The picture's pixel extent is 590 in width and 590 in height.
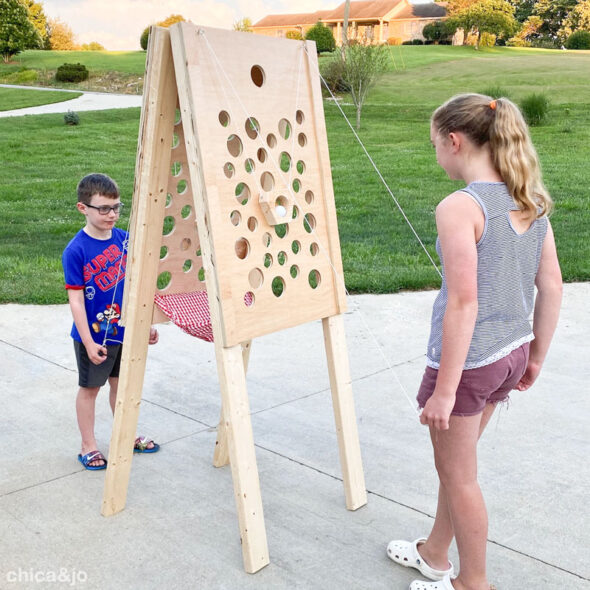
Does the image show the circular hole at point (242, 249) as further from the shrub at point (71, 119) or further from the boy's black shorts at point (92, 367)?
the shrub at point (71, 119)

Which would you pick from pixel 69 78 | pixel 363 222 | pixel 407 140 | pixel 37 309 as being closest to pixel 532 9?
pixel 69 78

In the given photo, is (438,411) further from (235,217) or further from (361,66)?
(361,66)

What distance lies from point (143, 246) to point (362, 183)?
10.7m

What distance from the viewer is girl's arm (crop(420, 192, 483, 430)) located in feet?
7.24

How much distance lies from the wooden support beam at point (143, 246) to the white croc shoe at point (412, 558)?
1177 mm

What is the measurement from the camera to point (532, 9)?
220 feet

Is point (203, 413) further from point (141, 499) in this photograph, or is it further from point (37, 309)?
point (37, 309)

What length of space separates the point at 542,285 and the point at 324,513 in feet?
4.58

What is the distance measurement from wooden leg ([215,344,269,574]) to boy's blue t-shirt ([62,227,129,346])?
879mm

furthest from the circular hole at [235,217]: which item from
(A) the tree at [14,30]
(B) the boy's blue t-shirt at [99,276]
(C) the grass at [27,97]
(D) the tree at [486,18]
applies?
(D) the tree at [486,18]

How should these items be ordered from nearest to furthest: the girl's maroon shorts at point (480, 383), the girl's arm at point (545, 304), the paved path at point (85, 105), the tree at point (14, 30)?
1. the girl's maroon shorts at point (480, 383)
2. the girl's arm at point (545, 304)
3. the paved path at point (85, 105)
4. the tree at point (14, 30)

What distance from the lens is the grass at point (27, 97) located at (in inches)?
1083

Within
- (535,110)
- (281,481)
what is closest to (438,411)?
(281,481)

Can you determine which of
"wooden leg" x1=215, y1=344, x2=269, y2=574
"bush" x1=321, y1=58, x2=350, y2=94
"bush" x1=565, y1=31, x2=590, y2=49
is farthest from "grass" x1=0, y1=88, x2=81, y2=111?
"bush" x1=565, y1=31, x2=590, y2=49
